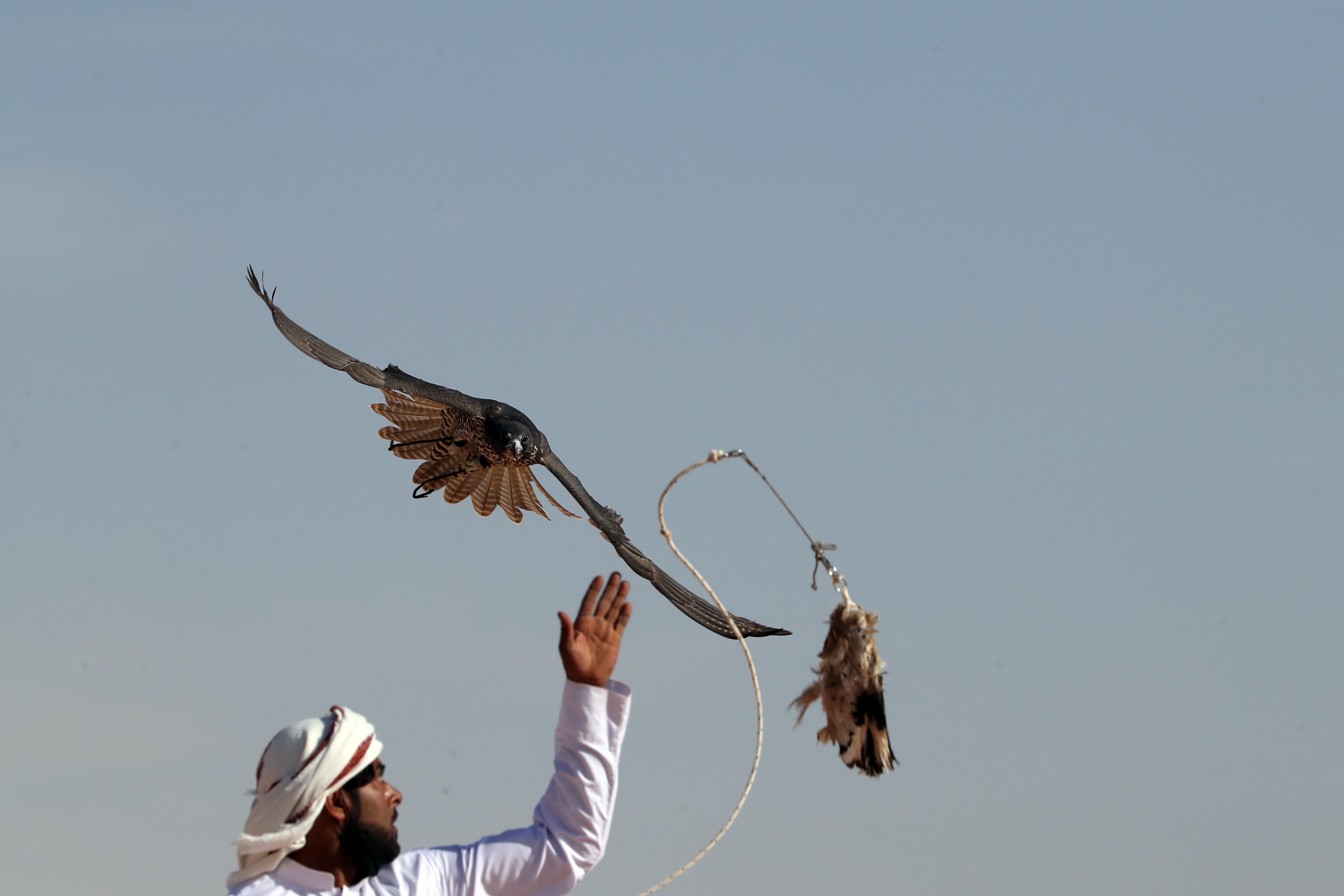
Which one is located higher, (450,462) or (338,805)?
(450,462)

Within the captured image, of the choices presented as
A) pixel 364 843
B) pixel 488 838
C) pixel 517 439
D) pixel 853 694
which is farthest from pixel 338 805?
pixel 517 439

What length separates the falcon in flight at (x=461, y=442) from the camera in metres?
12.6

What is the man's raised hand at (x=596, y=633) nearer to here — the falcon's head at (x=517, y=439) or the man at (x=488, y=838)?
the man at (x=488, y=838)

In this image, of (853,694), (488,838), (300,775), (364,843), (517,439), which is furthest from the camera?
(517,439)

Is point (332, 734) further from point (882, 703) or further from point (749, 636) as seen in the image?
point (749, 636)

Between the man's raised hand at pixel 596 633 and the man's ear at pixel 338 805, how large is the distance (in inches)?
24.1

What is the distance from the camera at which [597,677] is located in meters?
4.12

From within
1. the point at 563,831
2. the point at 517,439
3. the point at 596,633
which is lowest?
the point at 563,831

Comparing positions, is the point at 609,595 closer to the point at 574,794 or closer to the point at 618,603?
the point at 618,603

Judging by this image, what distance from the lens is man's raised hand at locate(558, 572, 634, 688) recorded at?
4.11 metres

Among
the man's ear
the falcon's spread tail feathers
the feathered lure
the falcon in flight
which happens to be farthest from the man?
the falcon's spread tail feathers

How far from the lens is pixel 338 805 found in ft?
13.4

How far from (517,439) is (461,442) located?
970 millimetres

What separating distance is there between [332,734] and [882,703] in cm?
202
